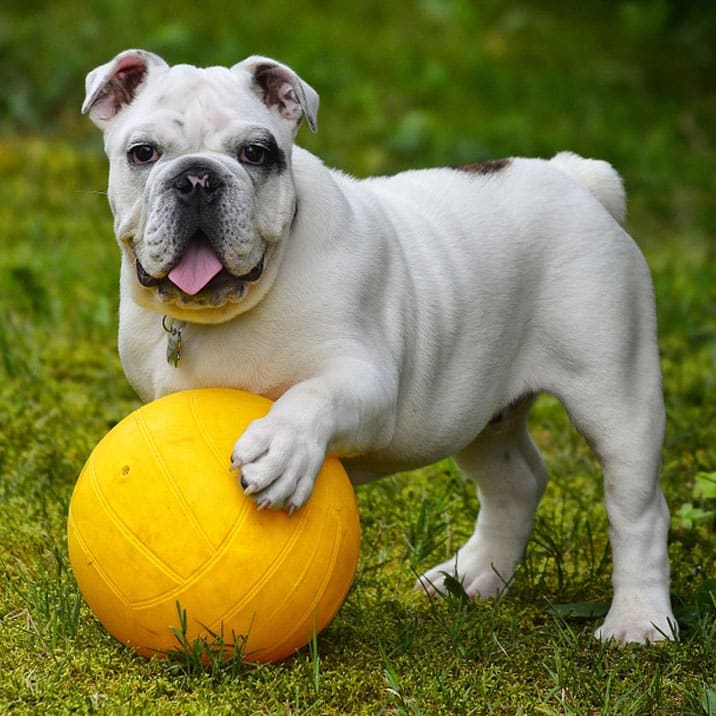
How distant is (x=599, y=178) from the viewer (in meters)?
5.40

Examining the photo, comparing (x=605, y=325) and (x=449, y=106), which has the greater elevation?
(x=605, y=325)

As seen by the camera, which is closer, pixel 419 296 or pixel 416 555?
pixel 419 296

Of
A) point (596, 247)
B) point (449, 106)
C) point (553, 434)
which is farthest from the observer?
point (449, 106)

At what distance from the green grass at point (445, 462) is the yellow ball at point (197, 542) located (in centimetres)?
11

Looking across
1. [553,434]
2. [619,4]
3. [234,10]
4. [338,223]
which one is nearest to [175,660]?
[338,223]

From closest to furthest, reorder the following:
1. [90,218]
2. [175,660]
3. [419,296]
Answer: [175,660] → [419,296] → [90,218]

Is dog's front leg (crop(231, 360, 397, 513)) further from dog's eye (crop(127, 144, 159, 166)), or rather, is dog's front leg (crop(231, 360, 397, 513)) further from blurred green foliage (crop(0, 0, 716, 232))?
blurred green foliage (crop(0, 0, 716, 232))

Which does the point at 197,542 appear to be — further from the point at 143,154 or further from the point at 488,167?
the point at 488,167

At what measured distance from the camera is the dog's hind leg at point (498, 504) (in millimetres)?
5301

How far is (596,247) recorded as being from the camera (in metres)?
5.06

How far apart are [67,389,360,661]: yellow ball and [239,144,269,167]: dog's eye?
717 mm

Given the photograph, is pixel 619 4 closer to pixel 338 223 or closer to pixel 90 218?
pixel 90 218

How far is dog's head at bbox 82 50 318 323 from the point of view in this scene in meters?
4.00

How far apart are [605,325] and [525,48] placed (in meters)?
9.24
